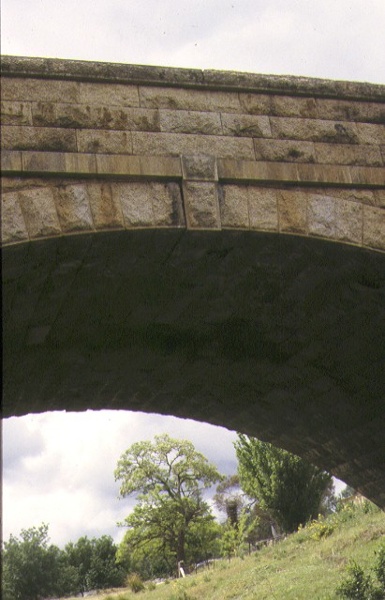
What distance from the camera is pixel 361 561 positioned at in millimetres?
16047

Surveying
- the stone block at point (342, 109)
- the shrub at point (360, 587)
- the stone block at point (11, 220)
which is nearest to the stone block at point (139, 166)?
the stone block at point (11, 220)

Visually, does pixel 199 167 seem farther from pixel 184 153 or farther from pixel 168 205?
pixel 168 205

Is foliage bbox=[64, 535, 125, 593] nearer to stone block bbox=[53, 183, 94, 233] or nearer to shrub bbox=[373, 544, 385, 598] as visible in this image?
shrub bbox=[373, 544, 385, 598]

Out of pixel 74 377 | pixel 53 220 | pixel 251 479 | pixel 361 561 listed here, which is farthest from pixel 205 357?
pixel 251 479

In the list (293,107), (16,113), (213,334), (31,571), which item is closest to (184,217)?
(16,113)

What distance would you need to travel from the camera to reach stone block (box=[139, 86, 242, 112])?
5.01 meters

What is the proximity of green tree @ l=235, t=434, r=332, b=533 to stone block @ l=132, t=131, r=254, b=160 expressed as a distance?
85.6 feet

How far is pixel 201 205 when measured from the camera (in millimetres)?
4730

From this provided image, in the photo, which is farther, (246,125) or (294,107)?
(294,107)

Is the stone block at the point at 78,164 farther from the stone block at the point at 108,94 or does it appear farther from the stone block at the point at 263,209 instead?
the stone block at the point at 263,209

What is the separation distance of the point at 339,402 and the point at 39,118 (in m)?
4.54

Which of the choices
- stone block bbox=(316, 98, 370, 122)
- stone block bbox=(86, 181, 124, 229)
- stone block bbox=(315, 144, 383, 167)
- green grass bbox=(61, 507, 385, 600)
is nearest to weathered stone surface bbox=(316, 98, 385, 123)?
stone block bbox=(316, 98, 370, 122)

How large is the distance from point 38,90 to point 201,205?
4.52ft

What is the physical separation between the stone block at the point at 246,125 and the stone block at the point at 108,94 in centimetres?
69
